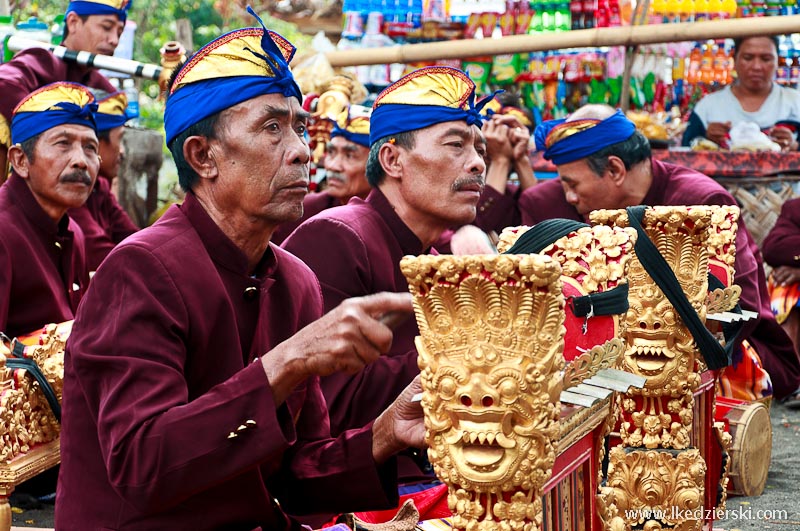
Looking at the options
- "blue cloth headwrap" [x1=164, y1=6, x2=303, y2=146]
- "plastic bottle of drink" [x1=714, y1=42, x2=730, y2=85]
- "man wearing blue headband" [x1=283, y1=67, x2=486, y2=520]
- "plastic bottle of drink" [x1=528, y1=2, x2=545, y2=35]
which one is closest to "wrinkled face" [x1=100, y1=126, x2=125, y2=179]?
"man wearing blue headband" [x1=283, y1=67, x2=486, y2=520]

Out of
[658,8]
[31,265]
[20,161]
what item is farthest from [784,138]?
[31,265]

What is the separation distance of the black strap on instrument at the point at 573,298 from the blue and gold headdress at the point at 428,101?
102 centimetres

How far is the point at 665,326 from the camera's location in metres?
3.09

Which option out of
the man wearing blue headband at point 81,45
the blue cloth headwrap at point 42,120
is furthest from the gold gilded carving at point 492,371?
the man wearing blue headband at point 81,45

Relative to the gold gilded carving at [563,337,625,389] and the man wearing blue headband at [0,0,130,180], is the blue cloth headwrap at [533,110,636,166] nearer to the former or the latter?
the gold gilded carving at [563,337,625,389]

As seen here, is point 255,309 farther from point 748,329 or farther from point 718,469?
point 748,329

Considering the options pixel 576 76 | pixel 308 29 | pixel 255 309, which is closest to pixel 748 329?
pixel 255 309

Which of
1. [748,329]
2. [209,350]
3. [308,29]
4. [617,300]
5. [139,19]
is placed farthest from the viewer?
[139,19]

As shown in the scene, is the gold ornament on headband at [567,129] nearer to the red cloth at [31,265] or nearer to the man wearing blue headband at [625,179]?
the man wearing blue headband at [625,179]

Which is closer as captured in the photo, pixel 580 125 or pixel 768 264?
pixel 580 125

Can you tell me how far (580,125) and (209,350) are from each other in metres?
3.20

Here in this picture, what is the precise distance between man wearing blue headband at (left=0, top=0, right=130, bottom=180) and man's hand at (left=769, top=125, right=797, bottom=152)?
14.4ft

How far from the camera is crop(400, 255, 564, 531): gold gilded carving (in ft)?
6.05

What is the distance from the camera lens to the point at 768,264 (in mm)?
6871
